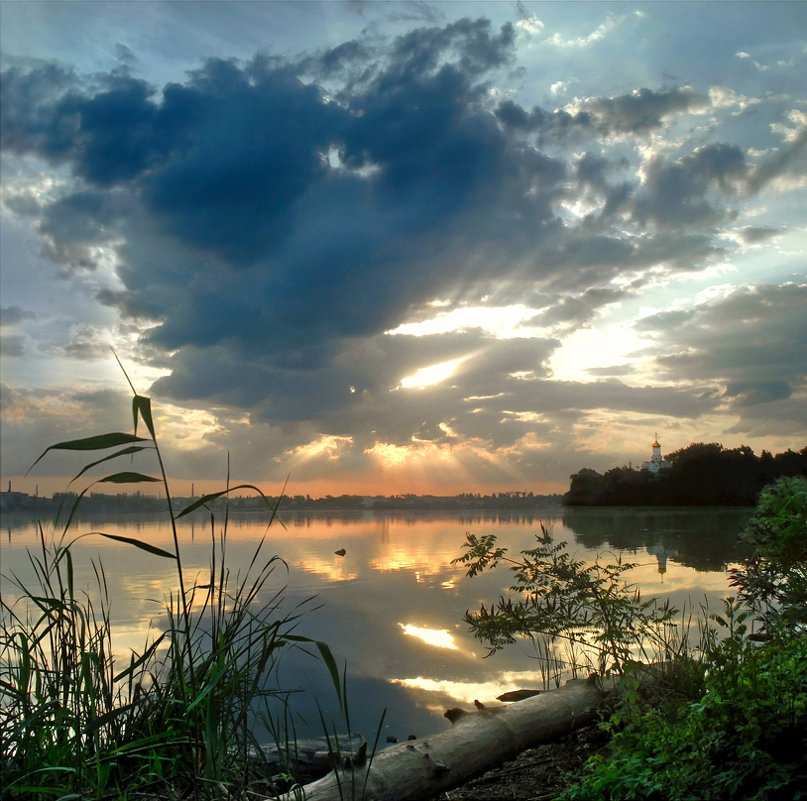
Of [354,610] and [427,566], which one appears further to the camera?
[427,566]

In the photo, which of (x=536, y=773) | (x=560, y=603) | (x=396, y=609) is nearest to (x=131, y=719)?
(x=536, y=773)

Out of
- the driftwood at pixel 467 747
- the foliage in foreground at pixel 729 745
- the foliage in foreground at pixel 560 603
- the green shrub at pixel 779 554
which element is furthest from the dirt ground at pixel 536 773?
the green shrub at pixel 779 554

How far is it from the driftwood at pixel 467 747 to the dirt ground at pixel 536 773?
56mm

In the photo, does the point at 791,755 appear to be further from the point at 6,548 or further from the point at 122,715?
the point at 6,548

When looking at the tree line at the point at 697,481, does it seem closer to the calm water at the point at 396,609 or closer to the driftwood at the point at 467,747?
the calm water at the point at 396,609

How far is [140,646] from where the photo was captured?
6.84m

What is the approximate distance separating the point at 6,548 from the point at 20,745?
65.0ft

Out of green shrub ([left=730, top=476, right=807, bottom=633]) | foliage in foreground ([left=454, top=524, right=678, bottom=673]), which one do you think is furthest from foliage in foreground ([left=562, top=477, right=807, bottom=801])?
foliage in foreground ([left=454, top=524, right=678, bottom=673])

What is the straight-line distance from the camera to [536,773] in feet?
13.5

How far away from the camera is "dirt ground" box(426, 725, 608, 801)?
149 inches

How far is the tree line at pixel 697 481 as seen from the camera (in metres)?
43.3

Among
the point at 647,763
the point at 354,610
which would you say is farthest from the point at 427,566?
the point at 647,763

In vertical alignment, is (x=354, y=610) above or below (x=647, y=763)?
below

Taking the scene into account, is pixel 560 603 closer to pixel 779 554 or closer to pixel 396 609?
pixel 779 554
